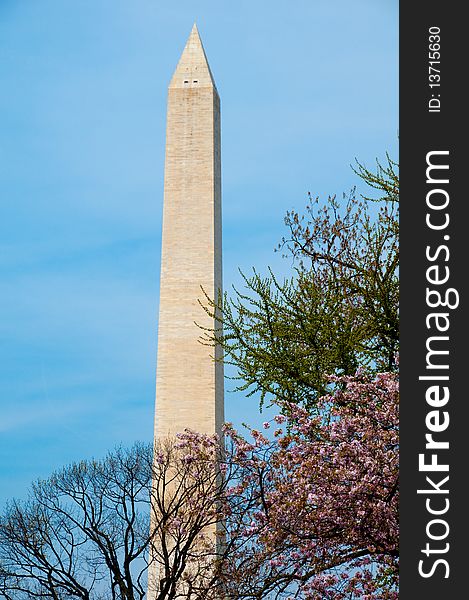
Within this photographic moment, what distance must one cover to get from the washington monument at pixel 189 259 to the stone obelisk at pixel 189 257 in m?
0.03

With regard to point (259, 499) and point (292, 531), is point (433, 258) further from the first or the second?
point (259, 499)

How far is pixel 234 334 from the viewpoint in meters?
22.2

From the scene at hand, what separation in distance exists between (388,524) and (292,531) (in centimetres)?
149

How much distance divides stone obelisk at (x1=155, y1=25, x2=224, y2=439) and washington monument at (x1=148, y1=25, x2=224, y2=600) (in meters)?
0.03

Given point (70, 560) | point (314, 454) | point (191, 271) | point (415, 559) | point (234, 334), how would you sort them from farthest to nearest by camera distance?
point (191, 271)
point (70, 560)
point (234, 334)
point (314, 454)
point (415, 559)

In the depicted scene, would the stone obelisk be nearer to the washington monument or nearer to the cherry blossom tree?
the washington monument

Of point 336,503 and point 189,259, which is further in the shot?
point 189,259

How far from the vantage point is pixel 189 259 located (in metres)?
28.7

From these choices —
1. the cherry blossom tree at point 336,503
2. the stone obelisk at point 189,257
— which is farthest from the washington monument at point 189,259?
the cherry blossom tree at point 336,503

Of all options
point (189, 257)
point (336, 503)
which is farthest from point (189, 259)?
point (336, 503)

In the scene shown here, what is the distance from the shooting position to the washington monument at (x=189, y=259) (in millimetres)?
27719

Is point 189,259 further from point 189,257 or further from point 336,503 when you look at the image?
point 336,503

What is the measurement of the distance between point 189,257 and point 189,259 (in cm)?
6

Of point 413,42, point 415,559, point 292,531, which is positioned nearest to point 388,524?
point 292,531
